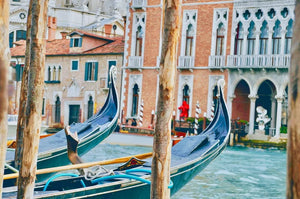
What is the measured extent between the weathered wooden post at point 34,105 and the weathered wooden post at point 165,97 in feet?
2.30

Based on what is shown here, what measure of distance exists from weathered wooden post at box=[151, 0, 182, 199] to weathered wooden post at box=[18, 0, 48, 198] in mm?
702

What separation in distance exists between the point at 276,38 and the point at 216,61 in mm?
1631

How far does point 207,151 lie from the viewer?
5379 mm

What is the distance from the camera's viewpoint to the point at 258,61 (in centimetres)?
1388

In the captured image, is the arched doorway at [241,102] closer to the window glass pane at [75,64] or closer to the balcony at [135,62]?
the balcony at [135,62]

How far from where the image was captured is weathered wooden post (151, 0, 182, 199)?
10.3ft

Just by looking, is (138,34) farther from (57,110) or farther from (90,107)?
(57,110)

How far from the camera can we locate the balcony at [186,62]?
14859 millimetres

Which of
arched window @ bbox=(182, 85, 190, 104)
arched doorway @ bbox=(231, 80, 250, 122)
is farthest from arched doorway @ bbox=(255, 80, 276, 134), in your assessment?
arched window @ bbox=(182, 85, 190, 104)

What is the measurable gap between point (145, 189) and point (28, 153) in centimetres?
134

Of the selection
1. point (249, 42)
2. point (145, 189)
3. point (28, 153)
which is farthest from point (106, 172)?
point (249, 42)

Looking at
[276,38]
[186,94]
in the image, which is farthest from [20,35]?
[276,38]

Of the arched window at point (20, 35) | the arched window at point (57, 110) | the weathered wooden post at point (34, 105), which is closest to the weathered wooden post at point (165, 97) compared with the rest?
the weathered wooden post at point (34, 105)

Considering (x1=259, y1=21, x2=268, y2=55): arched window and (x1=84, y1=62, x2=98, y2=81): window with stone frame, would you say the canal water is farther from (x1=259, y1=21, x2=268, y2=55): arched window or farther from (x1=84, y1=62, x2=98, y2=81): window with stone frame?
Result: (x1=84, y1=62, x2=98, y2=81): window with stone frame
